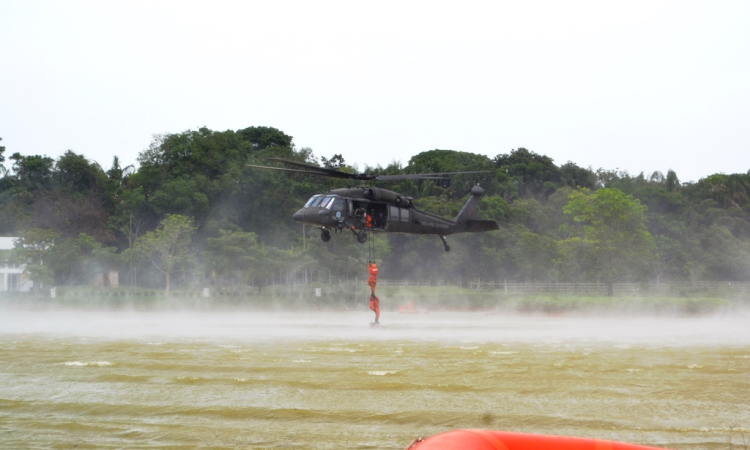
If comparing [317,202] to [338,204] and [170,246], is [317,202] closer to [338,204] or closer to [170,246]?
[338,204]

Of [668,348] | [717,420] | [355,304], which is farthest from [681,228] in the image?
[717,420]

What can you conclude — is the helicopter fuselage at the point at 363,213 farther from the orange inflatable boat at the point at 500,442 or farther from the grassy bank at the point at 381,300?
the grassy bank at the point at 381,300

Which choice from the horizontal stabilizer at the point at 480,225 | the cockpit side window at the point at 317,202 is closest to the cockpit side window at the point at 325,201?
the cockpit side window at the point at 317,202

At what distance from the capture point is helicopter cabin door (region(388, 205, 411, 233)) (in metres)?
28.7

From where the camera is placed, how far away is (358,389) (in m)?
16.4

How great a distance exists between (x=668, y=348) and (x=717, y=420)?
1216 cm

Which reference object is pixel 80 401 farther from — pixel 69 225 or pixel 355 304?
pixel 69 225

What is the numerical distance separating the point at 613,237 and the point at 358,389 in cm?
4133

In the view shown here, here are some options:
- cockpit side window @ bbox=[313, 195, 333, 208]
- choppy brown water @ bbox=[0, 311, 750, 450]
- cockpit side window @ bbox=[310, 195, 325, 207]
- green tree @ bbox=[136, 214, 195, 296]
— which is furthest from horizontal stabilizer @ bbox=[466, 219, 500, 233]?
green tree @ bbox=[136, 214, 195, 296]

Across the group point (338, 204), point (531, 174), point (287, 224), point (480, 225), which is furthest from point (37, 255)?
point (531, 174)

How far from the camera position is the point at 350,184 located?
205 feet

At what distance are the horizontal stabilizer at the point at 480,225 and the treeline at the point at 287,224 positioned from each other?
22.0m

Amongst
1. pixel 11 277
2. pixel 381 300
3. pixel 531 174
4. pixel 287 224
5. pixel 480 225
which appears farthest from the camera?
pixel 531 174

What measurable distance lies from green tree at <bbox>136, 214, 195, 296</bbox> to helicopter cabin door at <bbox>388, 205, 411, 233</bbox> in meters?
32.0
